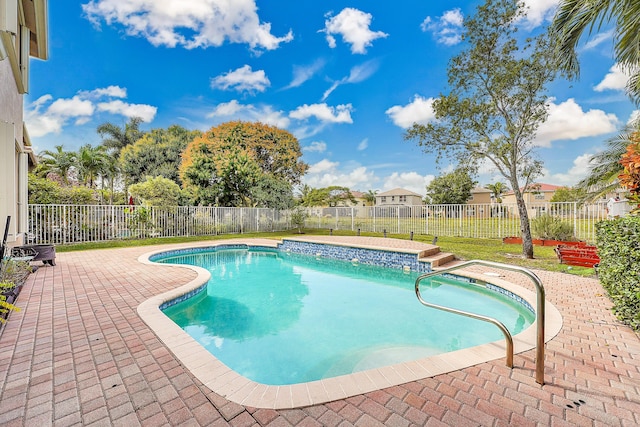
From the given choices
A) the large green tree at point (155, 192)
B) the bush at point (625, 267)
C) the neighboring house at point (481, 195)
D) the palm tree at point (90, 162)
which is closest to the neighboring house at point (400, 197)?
the neighboring house at point (481, 195)

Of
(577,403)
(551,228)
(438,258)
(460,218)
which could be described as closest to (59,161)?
(438,258)

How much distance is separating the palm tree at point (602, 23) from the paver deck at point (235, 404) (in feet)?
17.8

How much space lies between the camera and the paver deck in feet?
6.70

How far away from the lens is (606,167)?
1162 centimetres

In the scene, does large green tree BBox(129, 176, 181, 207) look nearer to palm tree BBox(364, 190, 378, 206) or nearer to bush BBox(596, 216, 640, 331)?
bush BBox(596, 216, 640, 331)

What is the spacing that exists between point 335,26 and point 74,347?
17141mm

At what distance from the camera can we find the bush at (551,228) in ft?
37.5

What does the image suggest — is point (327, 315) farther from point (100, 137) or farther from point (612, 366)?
point (100, 137)

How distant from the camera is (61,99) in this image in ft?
70.9

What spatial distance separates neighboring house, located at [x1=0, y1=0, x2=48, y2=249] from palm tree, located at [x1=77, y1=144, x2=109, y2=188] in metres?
16.0

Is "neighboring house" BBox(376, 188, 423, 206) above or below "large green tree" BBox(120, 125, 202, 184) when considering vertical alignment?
below

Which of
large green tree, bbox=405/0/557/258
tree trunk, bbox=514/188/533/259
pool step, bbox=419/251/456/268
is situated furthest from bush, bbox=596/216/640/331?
large green tree, bbox=405/0/557/258

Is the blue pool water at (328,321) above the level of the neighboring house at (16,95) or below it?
below

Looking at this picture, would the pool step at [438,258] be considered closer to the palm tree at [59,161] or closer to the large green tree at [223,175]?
the large green tree at [223,175]
